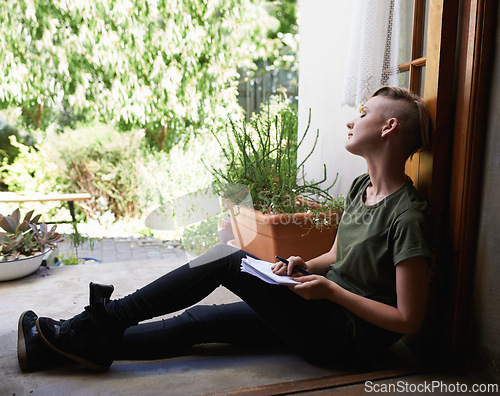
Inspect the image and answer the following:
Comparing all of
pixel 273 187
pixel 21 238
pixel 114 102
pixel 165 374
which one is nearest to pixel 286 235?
pixel 273 187

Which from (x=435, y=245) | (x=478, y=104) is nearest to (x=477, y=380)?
(x=435, y=245)

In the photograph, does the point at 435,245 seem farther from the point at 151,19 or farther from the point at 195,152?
the point at 151,19

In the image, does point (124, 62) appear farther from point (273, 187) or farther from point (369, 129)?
point (369, 129)

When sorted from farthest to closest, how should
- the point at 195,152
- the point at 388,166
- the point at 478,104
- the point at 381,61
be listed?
1. the point at 195,152
2. the point at 381,61
3. the point at 388,166
4. the point at 478,104

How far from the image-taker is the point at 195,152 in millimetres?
5336

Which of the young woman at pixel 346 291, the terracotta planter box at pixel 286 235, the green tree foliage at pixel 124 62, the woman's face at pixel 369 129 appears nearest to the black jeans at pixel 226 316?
the young woman at pixel 346 291

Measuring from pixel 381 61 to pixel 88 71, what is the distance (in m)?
4.64

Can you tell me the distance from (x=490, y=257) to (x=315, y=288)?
51 cm

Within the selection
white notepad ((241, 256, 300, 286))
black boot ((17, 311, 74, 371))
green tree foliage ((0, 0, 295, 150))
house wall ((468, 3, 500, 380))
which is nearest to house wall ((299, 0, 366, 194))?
house wall ((468, 3, 500, 380))

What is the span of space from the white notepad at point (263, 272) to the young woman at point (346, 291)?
3 centimetres

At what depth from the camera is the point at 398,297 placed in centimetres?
130

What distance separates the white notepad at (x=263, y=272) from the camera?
1.31 metres

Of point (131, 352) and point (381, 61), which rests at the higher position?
point (381, 61)

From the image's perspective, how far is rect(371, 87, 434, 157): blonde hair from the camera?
1404 millimetres
